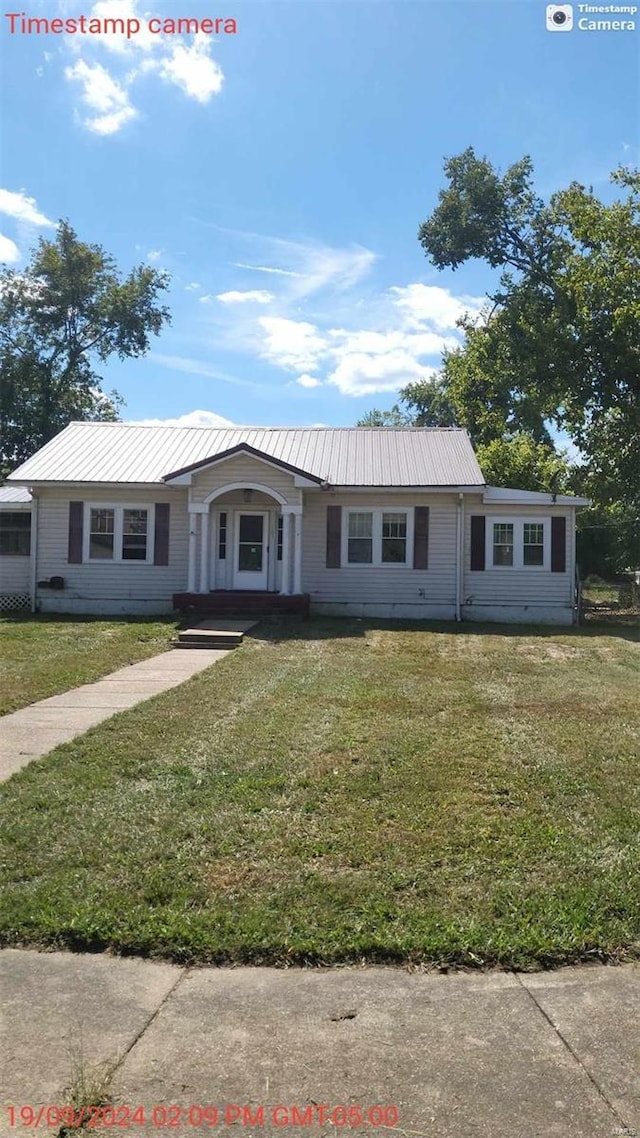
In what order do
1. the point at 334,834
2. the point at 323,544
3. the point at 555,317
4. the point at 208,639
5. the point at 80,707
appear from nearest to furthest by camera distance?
the point at 334,834, the point at 80,707, the point at 208,639, the point at 323,544, the point at 555,317

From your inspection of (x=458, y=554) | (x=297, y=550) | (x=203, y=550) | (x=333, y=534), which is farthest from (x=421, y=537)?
(x=203, y=550)

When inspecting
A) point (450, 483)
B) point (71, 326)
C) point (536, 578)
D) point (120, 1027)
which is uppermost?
point (71, 326)

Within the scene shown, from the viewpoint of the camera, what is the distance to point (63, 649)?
40.1ft

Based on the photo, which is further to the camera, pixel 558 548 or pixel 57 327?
Result: pixel 57 327

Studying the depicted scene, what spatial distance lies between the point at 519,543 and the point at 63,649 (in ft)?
32.5

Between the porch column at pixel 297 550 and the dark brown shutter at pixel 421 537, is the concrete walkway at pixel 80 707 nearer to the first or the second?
the porch column at pixel 297 550

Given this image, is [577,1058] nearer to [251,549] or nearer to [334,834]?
[334,834]

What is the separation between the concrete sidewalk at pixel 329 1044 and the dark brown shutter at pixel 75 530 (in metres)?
15.0

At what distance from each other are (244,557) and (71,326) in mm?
21896

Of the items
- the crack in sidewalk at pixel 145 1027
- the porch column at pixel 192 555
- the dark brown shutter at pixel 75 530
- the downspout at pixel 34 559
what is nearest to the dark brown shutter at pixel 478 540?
the porch column at pixel 192 555

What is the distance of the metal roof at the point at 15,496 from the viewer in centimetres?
1802

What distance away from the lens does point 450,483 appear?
16609mm

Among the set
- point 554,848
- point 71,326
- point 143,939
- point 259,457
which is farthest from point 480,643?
point 71,326

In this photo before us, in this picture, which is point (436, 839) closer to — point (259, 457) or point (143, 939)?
point (143, 939)
